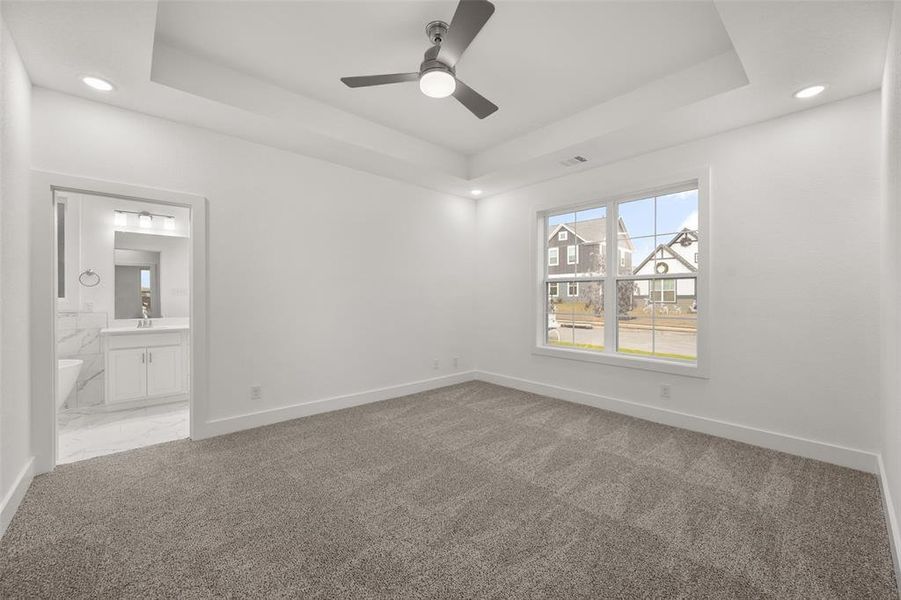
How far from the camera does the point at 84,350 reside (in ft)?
13.6

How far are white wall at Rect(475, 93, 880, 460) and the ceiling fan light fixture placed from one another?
7.25 ft

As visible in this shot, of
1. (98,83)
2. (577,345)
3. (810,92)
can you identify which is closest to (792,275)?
(810,92)

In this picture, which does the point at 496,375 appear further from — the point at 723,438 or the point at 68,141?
the point at 68,141

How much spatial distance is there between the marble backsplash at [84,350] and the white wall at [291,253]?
204 cm

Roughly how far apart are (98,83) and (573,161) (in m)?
3.76

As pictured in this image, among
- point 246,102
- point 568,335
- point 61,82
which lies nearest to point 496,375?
point 568,335

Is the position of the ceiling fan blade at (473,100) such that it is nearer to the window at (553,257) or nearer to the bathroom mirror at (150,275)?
the window at (553,257)

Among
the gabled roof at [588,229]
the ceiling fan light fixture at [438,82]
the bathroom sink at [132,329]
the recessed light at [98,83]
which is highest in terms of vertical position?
the recessed light at [98,83]

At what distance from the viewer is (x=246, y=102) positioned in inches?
114

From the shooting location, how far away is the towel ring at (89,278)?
13.6 feet

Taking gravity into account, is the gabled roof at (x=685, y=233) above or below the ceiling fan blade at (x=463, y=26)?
below

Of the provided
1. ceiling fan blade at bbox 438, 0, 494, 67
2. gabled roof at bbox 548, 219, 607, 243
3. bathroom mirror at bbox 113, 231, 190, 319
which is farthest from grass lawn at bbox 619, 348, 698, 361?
bathroom mirror at bbox 113, 231, 190, 319

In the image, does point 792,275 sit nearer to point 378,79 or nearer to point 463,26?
point 463,26

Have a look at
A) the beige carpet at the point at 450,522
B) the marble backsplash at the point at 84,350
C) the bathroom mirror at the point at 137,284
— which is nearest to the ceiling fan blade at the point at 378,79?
the beige carpet at the point at 450,522
